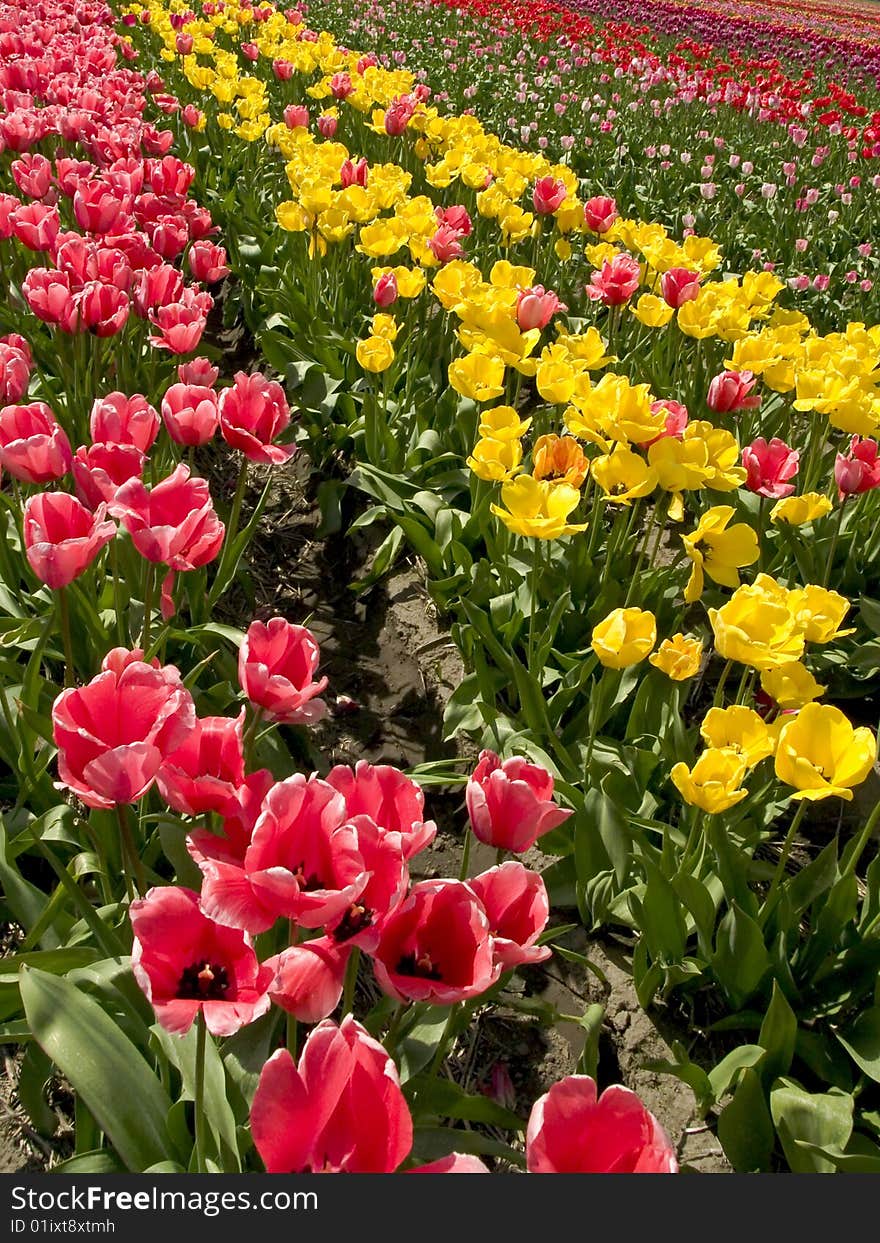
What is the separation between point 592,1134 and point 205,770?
60 cm

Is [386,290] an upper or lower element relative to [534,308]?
lower

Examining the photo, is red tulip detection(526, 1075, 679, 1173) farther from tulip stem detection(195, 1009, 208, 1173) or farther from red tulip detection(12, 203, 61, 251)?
red tulip detection(12, 203, 61, 251)

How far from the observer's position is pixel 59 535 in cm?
153

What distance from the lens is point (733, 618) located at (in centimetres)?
167

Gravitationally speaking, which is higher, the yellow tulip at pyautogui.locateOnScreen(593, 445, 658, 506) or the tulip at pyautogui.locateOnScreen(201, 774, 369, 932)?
the yellow tulip at pyautogui.locateOnScreen(593, 445, 658, 506)

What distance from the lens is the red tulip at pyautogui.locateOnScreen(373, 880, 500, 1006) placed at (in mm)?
995

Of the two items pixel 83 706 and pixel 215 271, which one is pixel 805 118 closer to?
pixel 215 271

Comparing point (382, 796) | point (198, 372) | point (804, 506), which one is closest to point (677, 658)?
point (804, 506)

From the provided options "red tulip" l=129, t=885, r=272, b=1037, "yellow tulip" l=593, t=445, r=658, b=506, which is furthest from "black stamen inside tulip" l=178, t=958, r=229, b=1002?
"yellow tulip" l=593, t=445, r=658, b=506

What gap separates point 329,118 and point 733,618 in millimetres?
4369

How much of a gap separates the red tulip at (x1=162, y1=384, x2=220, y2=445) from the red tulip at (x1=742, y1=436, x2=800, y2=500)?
119cm

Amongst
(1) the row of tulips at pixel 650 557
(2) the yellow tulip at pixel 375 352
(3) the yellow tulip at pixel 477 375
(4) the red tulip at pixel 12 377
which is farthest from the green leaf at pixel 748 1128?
(2) the yellow tulip at pixel 375 352

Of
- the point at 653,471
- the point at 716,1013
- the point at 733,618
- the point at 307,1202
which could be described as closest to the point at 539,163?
the point at 653,471

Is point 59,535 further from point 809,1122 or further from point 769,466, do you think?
point 769,466
